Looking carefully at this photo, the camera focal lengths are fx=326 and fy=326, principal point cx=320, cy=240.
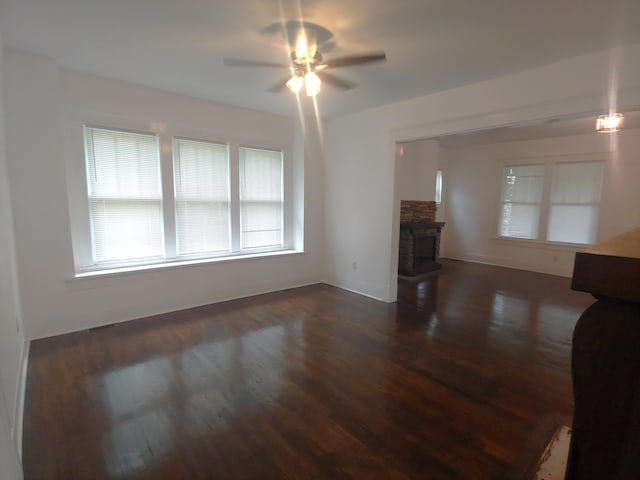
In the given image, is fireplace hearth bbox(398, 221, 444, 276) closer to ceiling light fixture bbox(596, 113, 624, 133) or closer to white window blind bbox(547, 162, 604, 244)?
white window blind bbox(547, 162, 604, 244)

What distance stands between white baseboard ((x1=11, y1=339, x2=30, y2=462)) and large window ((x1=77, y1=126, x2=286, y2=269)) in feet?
3.70

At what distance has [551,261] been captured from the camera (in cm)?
639

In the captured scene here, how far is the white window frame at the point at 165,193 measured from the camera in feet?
11.4

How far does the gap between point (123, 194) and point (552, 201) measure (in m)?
7.36

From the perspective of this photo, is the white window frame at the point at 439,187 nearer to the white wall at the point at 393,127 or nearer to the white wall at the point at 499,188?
the white wall at the point at 499,188

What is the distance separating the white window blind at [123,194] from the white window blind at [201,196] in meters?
0.26

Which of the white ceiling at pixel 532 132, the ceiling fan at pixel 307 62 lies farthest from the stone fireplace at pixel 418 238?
the ceiling fan at pixel 307 62

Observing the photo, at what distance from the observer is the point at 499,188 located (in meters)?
7.05

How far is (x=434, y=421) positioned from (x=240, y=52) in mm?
3242

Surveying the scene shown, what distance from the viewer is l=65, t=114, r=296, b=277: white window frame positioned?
137 inches

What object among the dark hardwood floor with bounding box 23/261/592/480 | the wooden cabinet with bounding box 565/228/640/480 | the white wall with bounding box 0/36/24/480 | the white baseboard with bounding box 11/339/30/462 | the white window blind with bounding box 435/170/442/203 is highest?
the white window blind with bounding box 435/170/442/203

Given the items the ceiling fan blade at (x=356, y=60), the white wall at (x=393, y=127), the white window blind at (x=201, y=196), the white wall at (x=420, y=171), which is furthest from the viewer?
the white wall at (x=420, y=171)

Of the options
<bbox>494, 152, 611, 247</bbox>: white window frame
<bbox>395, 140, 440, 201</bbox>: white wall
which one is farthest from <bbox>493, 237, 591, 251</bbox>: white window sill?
<bbox>395, 140, 440, 201</bbox>: white wall

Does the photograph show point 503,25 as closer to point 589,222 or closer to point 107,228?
point 107,228
